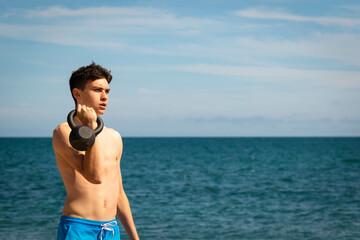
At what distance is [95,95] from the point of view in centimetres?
334

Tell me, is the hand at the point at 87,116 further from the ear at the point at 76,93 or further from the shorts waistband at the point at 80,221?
the shorts waistband at the point at 80,221

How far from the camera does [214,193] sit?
27.2 m

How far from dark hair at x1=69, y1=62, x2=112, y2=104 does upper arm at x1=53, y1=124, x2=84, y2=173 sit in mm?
307

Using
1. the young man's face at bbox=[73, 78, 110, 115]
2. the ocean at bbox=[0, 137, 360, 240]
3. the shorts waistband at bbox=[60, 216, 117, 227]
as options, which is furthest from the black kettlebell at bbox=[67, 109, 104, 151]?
the ocean at bbox=[0, 137, 360, 240]

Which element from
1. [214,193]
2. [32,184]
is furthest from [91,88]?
[32,184]

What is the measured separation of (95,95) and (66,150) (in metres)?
0.42

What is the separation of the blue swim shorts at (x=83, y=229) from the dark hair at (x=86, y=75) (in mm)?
925

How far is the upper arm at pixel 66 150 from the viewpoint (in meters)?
3.17

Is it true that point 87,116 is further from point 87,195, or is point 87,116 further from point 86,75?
point 87,195

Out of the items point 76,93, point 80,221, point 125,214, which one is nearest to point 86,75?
point 76,93

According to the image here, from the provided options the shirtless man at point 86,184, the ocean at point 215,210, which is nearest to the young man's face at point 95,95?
the shirtless man at point 86,184

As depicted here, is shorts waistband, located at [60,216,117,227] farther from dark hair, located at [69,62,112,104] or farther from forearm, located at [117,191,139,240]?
dark hair, located at [69,62,112,104]

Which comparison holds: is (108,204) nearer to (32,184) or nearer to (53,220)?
(53,220)

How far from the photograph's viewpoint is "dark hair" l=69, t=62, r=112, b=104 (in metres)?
3.35
